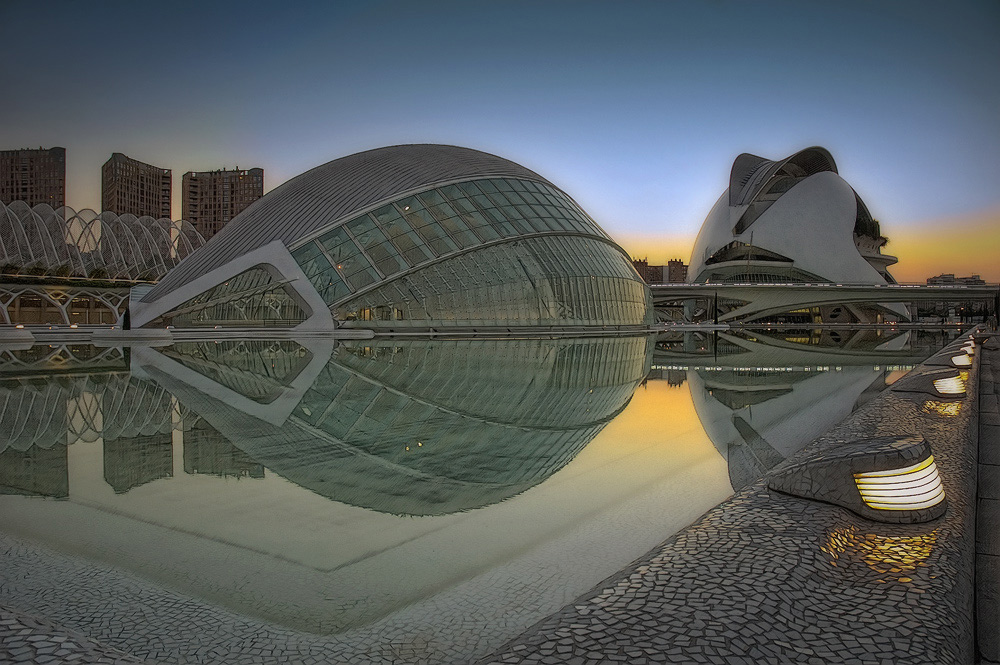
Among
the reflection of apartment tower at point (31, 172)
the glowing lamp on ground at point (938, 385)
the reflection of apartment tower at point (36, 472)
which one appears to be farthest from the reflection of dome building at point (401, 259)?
the reflection of apartment tower at point (31, 172)

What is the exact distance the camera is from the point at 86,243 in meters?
59.6

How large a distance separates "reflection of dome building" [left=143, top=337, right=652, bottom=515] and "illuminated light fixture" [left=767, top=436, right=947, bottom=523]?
1999 millimetres

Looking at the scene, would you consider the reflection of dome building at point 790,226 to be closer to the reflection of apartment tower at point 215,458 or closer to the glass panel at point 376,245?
the glass panel at point 376,245

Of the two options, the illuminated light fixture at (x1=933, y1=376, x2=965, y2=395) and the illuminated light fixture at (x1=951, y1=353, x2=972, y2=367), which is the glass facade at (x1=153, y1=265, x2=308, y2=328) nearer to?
the illuminated light fixture at (x1=951, y1=353, x2=972, y2=367)

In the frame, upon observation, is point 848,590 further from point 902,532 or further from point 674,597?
point 902,532

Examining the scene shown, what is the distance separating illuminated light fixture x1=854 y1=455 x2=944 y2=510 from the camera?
3.49 m

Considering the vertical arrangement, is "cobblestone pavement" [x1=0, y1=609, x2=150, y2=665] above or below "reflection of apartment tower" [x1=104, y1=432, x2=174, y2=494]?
above

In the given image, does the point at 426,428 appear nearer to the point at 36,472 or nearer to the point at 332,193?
the point at 36,472

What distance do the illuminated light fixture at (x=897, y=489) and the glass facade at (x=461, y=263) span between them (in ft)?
92.5

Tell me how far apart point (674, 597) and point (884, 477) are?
1710mm

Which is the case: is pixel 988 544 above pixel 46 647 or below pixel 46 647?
below

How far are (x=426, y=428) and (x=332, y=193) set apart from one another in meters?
29.3

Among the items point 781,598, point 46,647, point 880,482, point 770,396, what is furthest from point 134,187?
point 781,598

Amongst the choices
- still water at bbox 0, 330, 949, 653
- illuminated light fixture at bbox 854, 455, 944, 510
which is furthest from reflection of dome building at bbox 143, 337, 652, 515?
illuminated light fixture at bbox 854, 455, 944, 510
